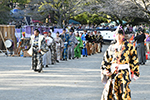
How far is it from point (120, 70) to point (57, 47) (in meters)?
14.2

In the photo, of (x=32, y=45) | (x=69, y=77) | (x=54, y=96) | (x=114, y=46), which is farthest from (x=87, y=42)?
(x=114, y=46)

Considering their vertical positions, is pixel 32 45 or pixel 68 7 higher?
pixel 68 7

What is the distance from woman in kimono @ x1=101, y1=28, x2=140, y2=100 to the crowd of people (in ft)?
25.8

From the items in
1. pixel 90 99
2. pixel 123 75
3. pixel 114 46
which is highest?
pixel 114 46

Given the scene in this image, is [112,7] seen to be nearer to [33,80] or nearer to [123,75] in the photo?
[33,80]

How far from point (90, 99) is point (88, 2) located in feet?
127

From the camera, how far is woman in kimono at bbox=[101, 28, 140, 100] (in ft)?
19.6

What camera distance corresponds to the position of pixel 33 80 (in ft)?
37.4

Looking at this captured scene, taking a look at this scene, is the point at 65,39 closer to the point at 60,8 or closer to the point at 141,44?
the point at 141,44

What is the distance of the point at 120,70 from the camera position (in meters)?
5.99

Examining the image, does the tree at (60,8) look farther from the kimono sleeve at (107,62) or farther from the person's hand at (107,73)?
the person's hand at (107,73)

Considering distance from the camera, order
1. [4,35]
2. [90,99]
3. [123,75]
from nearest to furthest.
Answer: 1. [123,75]
2. [90,99]
3. [4,35]

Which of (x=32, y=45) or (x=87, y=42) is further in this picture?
(x=87, y=42)

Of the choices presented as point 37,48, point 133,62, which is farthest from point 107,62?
point 37,48
